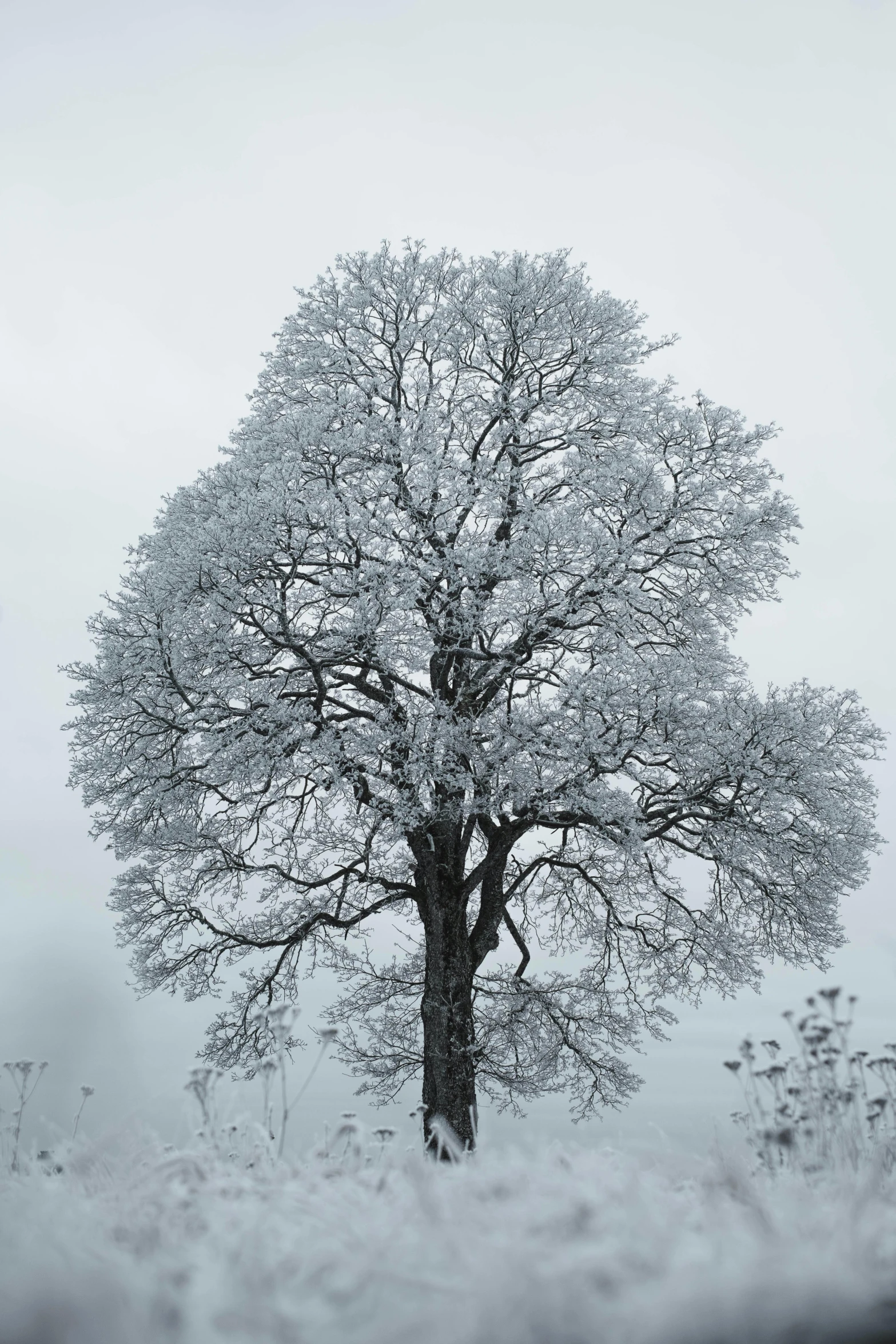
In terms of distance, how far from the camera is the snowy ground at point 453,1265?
1.82m

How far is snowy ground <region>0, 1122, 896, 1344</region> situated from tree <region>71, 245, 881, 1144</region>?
292 inches

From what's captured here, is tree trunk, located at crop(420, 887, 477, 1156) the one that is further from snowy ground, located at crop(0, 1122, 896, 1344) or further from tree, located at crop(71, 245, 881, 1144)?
snowy ground, located at crop(0, 1122, 896, 1344)

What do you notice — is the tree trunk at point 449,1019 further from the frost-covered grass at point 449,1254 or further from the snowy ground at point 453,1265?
the snowy ground at point 453,1265

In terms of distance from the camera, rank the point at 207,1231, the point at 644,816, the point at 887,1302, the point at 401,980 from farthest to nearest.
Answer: the point at 401,980
the point at 644,816
the point at 207,1231
the point at 887,1302

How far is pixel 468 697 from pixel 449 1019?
12.4 ft

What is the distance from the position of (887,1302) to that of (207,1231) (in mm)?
1595

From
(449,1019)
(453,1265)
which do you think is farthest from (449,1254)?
(449,1019)

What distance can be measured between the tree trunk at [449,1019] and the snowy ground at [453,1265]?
859cm

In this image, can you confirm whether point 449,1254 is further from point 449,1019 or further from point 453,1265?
point 449,1019

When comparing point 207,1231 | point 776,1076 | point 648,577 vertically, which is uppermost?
point 648,577

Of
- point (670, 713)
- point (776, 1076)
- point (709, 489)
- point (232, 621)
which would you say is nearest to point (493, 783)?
point (670, 713)

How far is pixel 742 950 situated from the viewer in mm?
13320

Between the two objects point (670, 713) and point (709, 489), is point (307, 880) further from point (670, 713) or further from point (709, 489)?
point (709, 489)

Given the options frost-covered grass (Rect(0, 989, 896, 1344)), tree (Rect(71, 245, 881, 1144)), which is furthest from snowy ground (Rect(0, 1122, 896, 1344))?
tree (Rect(71, 245, 881, 1144))
